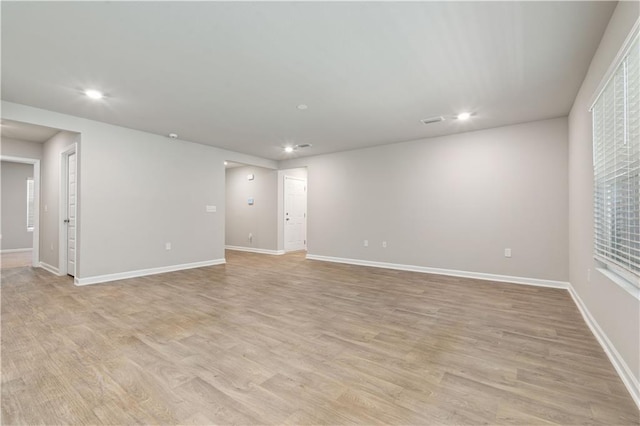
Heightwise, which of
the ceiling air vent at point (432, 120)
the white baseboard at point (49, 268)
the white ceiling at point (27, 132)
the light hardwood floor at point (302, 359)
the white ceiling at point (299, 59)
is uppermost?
the white ceiling at point (299, 59)

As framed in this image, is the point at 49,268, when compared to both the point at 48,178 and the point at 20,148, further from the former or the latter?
the point at 20,148

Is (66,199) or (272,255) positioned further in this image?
(272,255)

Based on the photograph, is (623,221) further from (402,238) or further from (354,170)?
(354,170)

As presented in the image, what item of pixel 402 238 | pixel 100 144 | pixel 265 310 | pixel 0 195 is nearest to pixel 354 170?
pixel 402 238

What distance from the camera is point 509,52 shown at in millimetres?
2600

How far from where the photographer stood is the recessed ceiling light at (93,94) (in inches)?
135

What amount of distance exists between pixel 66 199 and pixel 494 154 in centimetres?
733

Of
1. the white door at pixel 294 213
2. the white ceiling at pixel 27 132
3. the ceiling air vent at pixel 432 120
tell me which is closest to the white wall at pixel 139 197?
the white ceiling at pixel 27 132

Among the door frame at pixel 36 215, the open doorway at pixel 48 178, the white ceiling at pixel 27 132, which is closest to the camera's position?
the white ceiling at pixel 27 132

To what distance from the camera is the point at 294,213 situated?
833 centimetres

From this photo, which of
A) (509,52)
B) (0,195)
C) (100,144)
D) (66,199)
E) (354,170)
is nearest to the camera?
(509,52)

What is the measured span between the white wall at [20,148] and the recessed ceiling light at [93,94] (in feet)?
11.5

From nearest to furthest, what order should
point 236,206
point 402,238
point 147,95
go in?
point 147,95, point 402,238, point 236,206

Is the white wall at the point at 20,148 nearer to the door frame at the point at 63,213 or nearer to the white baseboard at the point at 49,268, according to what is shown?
the door frame at the point at 63,213
